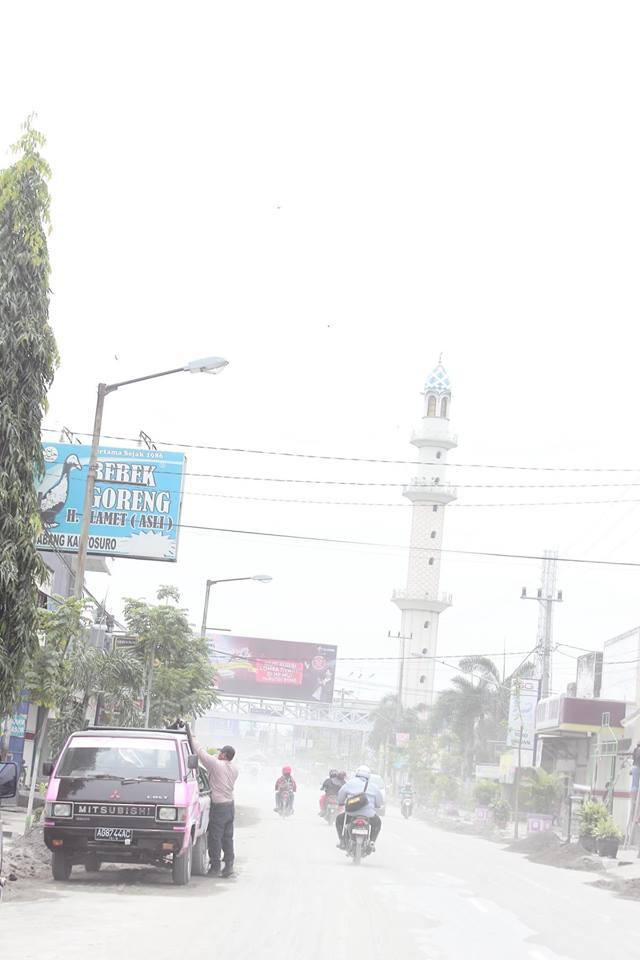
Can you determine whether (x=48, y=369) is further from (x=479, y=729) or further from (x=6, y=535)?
(x=479, y=729)

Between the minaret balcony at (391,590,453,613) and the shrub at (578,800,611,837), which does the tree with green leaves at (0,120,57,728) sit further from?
the minaret balcony at (391,590,453,613)

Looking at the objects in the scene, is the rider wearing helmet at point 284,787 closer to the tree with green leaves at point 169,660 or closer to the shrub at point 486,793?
the tree with green leaves at point 169,660

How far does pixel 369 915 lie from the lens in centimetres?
1443

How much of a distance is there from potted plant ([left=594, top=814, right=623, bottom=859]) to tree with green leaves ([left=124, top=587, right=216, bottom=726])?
10318 mm

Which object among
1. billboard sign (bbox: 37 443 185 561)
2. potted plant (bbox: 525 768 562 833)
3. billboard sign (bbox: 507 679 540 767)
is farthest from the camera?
billboard sign (bbox: 507 679 540 767)

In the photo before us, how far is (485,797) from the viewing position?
6022cm

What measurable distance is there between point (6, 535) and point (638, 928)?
840cm

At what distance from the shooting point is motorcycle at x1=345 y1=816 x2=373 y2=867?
22.5 metres

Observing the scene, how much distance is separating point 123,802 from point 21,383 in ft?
16.6

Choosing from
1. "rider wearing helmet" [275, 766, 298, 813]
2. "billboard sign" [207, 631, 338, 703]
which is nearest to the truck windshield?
"rider wearing helmet" [275, 766, 298, 813]

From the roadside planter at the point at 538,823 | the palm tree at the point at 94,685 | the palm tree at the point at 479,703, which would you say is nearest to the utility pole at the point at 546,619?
the palm tree at the point at 479,703

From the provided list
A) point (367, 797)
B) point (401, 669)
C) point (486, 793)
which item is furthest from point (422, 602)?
point (367, 797)

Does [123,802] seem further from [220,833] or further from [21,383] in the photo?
[21,383]

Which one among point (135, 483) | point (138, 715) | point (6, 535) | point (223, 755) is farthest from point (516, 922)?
point (135, 483)
